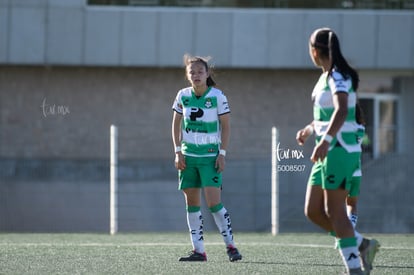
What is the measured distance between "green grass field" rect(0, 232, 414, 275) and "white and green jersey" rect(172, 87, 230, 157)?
3.63 ft

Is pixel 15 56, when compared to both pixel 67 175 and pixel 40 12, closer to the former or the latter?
pixel 40 12

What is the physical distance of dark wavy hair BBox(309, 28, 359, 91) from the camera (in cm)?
746

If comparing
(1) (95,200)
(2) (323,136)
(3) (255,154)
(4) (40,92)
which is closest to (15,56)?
(4) (40,92)

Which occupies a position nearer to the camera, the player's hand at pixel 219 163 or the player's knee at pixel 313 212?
the player's knee at pixel 313 212

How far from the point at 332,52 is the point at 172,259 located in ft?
10.7

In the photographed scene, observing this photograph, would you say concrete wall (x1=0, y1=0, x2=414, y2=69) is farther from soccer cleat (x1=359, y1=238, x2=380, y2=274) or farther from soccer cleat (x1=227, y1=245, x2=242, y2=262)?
soccer cleat (x1=359, y1=238, x2=380, y2=274)

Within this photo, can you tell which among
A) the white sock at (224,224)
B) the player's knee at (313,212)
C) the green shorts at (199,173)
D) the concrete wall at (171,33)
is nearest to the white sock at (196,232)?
the white sock at (224,224)

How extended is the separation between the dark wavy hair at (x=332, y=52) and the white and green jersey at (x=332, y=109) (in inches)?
2.1

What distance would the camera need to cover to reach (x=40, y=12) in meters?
24.9

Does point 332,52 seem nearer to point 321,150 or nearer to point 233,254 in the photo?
point 321,150

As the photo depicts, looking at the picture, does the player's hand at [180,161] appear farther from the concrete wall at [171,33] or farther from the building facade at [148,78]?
the concrete wall at [171,33]

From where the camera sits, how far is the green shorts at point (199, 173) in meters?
9.53

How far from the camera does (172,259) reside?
9.80m

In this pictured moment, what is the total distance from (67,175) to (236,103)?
5857 millimetres
